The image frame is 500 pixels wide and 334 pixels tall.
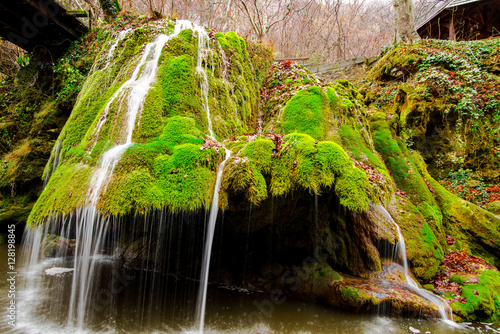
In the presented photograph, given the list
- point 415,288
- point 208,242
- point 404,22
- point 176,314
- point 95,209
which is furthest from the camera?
point 404,22

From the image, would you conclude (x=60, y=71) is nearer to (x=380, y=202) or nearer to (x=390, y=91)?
(x=380, y=202)

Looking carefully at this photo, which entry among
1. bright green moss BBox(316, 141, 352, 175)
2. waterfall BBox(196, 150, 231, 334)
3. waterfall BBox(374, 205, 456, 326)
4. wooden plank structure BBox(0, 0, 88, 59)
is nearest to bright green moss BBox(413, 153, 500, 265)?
waterfall BBox(374, 205, 456, 326)

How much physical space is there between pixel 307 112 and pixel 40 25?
1124 cm

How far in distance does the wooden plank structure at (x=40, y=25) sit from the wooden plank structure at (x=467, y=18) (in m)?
19.0

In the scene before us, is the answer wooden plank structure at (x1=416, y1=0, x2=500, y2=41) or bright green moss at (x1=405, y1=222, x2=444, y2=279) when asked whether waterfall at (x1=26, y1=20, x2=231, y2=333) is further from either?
wooden plank structure at (x1=416, y1=0, x2=500, y2=41)

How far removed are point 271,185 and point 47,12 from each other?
37.3 feet

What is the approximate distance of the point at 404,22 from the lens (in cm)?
1335

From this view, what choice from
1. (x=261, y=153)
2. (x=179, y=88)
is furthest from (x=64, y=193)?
(x=261, y=153)

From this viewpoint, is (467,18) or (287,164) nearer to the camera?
(287,164)

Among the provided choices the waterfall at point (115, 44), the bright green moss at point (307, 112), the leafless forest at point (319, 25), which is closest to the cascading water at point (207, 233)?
the bright green moss at point (307, 112)

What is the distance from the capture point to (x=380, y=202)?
16.8 ft

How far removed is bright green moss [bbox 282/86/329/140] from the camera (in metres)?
6.67

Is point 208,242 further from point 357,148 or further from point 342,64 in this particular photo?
point 342,64

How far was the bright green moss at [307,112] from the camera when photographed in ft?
21.9
